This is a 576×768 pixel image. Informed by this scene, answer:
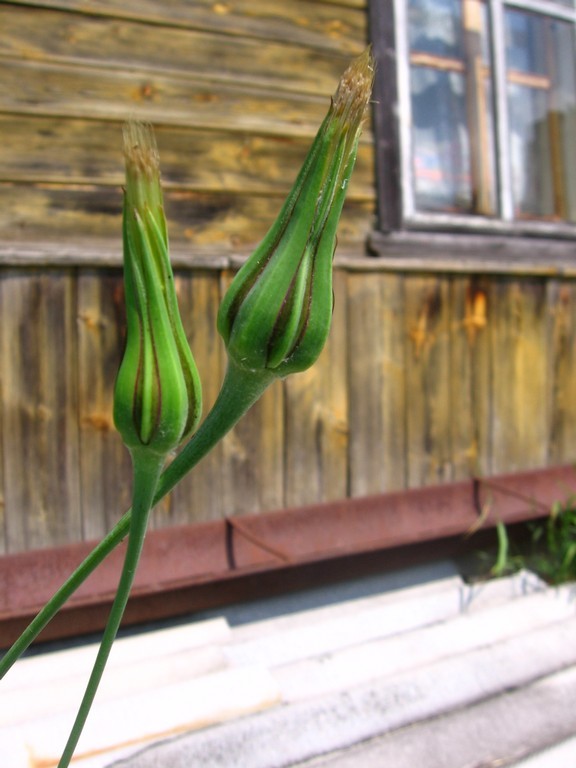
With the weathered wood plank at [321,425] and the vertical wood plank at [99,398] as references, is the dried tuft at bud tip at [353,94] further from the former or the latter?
the weathered wood plank at [321,425]

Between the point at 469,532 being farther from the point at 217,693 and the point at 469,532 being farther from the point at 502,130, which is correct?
the point at 502,130

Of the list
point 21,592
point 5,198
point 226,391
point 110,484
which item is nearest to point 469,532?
point 110,484

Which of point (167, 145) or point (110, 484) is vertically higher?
point (167, 145)

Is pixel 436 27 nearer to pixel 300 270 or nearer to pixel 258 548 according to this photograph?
pixel 258 548

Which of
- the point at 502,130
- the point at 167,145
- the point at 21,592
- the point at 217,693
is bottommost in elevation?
the point at 217,693

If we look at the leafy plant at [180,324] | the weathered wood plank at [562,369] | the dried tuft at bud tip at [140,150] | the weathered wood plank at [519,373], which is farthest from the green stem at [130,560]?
the weathered wood plank at [562,369]

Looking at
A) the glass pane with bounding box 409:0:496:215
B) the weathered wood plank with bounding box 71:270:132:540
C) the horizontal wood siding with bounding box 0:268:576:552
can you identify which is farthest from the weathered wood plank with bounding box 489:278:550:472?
the weathered wood plank with bounding box 71:270:132:540

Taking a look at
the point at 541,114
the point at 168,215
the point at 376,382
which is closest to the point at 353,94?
the point at 168,215

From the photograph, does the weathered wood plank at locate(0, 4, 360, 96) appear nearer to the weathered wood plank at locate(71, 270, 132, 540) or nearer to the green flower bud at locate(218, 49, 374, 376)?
the weathered wood plank at locate(71, 270, 132, 540)
